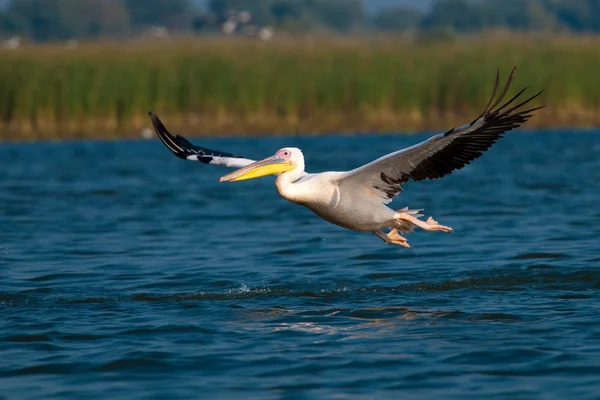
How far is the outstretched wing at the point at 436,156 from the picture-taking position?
8406mm

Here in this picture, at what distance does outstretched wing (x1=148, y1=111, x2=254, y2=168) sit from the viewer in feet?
32.6

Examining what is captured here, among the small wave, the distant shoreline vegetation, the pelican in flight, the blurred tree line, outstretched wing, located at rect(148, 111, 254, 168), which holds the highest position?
the blurred tree line

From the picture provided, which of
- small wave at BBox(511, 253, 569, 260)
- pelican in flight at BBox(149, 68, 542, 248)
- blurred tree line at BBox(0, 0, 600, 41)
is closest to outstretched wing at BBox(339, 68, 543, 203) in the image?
pelican in flight at BBox(149, 68, 542, 248)

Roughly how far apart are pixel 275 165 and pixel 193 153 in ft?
5.89

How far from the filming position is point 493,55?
25.7 metres

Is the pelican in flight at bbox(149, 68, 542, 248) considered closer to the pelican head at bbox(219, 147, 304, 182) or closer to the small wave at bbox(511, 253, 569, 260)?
the pelican head at bbox(219, 147, 304, 182)

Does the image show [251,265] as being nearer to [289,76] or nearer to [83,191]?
[83,191]

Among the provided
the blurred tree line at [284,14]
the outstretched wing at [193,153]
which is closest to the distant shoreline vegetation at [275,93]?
the outstretched wing at [193,153]

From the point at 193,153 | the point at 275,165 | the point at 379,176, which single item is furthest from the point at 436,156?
the point at 193,153

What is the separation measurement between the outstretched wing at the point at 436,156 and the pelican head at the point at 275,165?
0.38m

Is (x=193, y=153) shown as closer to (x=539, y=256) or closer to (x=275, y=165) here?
(x=275, y=165)

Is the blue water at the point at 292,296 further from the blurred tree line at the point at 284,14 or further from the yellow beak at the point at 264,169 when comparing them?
the blurred tree line at the point at 284,14

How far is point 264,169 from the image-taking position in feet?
28.7

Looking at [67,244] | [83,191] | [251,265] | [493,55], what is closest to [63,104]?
[83,191]
